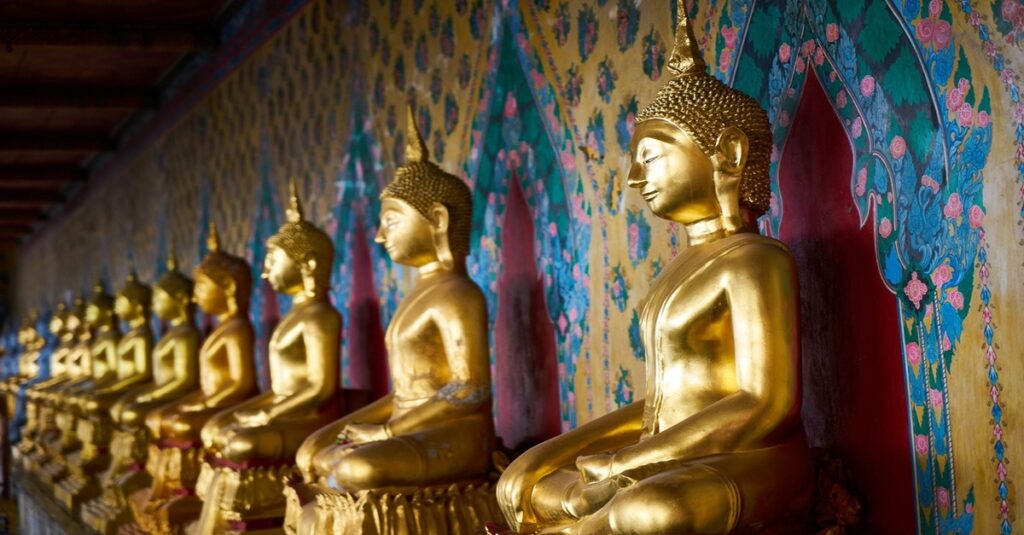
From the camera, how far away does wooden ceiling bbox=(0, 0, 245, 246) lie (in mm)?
7797

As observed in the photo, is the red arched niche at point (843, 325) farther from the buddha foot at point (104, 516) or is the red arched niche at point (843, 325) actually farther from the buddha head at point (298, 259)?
the buddha foot at point (104, 516)

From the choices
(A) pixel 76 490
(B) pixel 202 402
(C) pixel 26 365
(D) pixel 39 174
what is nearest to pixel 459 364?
(B) pixel 202 402

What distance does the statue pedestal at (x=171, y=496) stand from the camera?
19.8 feet

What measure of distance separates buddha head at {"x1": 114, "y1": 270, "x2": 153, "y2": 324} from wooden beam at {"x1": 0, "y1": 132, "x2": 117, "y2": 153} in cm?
348

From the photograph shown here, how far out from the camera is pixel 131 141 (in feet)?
39.9

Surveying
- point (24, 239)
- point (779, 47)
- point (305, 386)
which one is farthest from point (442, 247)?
point (24, 239)

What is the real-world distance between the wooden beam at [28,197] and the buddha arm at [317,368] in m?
11.7

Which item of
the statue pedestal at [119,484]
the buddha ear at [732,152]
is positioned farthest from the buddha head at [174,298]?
the buddha ear at [732,152]

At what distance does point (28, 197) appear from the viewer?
1599cm

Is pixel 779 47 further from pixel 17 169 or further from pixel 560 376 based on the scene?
pixel 17 169

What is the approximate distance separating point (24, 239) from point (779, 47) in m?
19.9

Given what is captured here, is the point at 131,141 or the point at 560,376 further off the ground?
the point at 131,141

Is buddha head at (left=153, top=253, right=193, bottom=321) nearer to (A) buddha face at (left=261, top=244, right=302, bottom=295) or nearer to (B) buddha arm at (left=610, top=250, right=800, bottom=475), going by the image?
(A) buddha face at (left=261, top=244, right=302, bottom=295)

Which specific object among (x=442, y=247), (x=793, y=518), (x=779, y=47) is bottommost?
(x=793, y=518)
